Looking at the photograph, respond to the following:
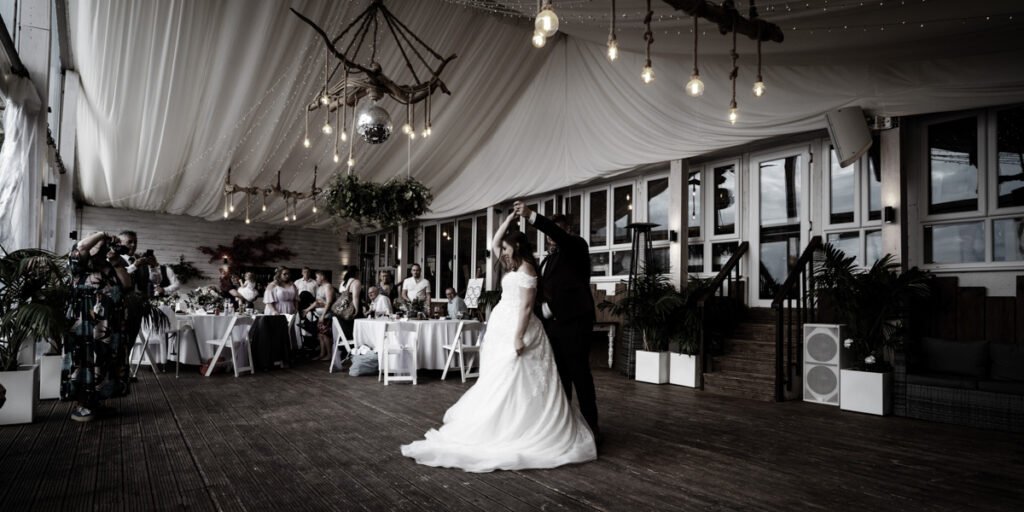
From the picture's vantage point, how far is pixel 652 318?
7.48m

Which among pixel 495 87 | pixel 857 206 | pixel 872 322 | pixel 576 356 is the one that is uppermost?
pixel 495 87

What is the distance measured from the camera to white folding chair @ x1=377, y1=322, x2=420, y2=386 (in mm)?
6930

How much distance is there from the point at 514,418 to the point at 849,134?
511cm

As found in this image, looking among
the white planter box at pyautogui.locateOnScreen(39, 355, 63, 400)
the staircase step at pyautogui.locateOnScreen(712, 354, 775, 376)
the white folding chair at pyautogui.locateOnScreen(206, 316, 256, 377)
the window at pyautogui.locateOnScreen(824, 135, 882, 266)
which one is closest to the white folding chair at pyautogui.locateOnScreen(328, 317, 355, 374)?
the white folding chair at pyautogui.locateOnScreen(206, 316, 256, 377)

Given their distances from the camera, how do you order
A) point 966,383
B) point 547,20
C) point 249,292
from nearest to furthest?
point 547,20 < point 966,383 < point 249,292

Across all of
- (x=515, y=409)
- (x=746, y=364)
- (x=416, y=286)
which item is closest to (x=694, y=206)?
(x=746, y=364)

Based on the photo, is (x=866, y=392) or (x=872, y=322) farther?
(x=872, y=322)

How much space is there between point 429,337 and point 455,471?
4040mm

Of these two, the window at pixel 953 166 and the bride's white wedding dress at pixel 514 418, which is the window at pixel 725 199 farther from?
the bride's white wedding dress at pixel 514 418

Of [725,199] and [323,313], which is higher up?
[725,199]

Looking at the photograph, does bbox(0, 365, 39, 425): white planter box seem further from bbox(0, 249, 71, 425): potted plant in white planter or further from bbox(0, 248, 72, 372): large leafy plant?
bbox(0, 248, 72, 372): large leafy plant

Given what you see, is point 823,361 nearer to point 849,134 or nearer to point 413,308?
point 849,134

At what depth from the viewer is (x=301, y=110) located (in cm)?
944

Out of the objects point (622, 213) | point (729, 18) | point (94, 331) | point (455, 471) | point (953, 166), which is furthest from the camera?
point (622, 213)
